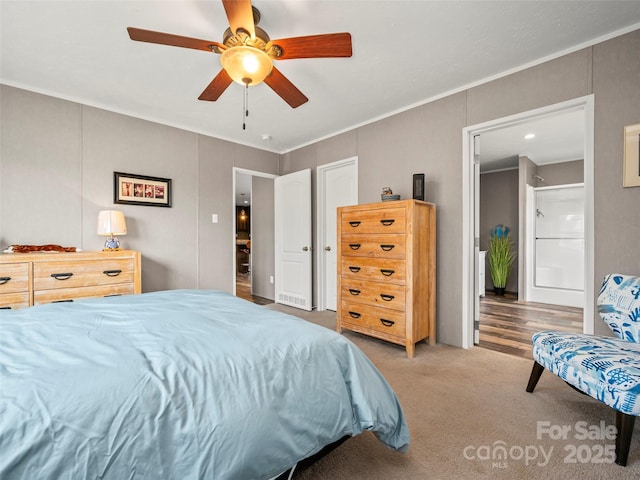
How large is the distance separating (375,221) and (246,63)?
1.77 metres

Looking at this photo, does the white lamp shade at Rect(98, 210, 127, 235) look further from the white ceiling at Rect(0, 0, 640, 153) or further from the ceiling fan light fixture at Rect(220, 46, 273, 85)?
the ceiling fan light fixture at Rect(220, 46, 273, 85)

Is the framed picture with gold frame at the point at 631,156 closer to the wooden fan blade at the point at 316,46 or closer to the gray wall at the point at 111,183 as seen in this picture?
the wooden fan blade at the point at 316,46

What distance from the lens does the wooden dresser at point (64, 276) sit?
2.44m

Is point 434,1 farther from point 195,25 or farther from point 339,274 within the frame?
point 339,274

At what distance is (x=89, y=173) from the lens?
10.4ft

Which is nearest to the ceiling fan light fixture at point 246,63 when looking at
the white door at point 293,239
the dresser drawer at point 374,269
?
the dresser drawer at point 374,269

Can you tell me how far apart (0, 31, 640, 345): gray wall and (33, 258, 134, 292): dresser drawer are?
0.50 meters

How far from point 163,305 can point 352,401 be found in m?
1.16

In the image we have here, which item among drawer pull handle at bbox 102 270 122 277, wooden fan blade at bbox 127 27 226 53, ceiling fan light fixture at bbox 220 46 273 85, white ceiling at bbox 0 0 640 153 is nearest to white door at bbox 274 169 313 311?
white ceiling at bbox 0 0 640 153

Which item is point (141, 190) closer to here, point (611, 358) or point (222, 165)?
point (222, 165)

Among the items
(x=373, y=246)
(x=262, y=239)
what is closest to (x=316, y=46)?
(x=373, y=246)

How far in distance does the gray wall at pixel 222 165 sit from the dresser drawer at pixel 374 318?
0.57 m

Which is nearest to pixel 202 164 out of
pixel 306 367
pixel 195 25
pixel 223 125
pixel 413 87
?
pixel 223 125

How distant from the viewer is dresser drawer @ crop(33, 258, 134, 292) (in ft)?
8.41
